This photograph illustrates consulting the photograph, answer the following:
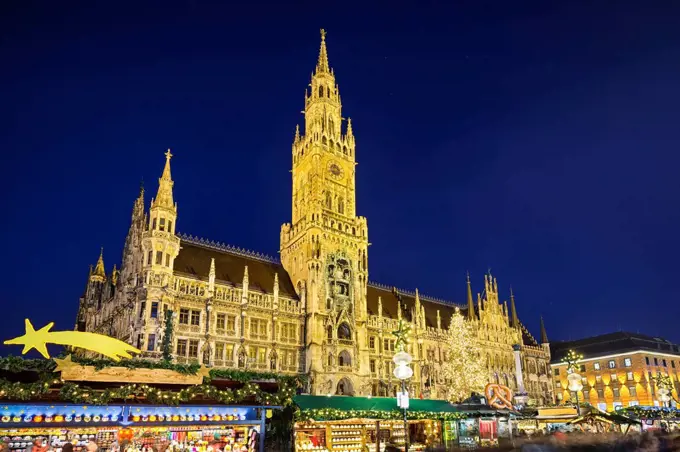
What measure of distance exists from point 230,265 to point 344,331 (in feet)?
51.6

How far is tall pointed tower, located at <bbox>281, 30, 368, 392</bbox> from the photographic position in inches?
2282

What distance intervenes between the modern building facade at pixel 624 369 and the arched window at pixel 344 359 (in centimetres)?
6121

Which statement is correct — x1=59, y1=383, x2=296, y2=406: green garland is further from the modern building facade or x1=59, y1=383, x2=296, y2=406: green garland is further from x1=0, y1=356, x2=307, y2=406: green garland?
the modern building facade

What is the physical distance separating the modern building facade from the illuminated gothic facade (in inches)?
1197

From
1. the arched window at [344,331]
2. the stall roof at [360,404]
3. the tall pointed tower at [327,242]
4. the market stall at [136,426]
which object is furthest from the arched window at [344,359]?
the market stall at [136,426]

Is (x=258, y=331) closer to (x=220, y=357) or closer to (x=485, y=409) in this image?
(x=220, y=357)

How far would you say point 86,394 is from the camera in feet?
70.2

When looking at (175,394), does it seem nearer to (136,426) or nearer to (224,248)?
(136,426)

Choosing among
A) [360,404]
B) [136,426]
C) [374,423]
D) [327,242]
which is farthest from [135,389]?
[327,242]

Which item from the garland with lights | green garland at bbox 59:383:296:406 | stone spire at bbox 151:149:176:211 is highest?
stone spire at bbox 151:149:176:211

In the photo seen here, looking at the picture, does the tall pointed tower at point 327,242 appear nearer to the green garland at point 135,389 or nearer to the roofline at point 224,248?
the roofline at point 224,248

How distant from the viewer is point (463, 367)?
6112 cm

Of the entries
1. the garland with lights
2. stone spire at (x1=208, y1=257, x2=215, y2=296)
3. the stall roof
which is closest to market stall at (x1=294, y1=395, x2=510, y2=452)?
the stall roof

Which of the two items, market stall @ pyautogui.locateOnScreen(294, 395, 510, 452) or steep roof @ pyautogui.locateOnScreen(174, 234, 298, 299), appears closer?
market stall @ pyautogui.locateOnScreen(294, 395, 510, 452)
